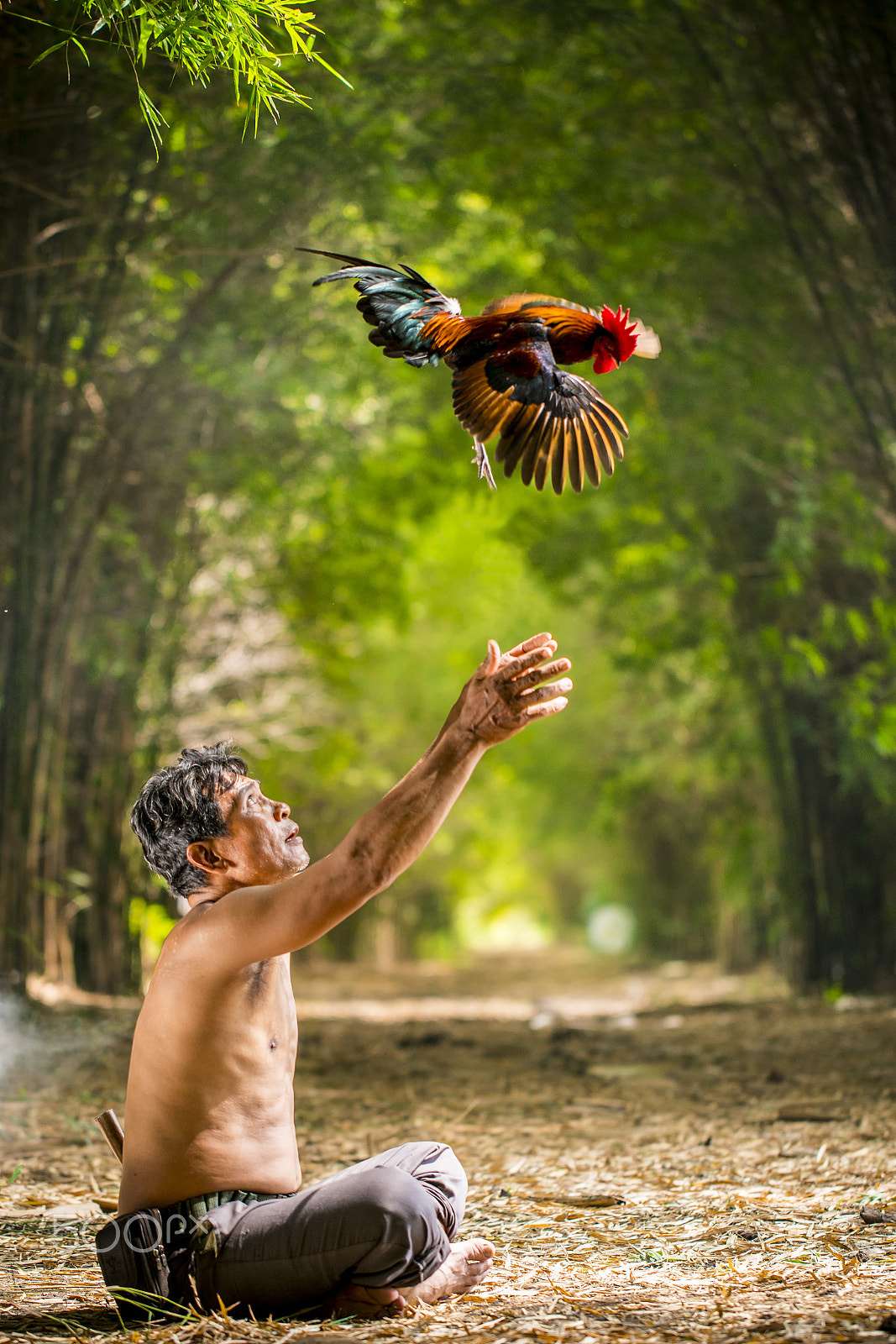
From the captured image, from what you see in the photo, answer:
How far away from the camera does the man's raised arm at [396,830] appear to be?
1.81m

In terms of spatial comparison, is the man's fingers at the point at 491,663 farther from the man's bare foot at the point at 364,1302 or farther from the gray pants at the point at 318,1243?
the man's bare foot at the point at 364,1302

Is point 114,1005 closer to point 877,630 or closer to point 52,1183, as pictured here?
point 52,1183

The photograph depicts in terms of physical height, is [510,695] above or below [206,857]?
above

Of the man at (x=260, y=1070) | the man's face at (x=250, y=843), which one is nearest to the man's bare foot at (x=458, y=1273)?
the man at (x=260, y=1070)

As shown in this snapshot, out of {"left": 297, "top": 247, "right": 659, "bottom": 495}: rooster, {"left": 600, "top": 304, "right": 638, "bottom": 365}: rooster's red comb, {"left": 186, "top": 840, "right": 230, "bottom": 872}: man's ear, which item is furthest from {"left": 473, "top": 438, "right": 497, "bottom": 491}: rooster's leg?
{"left": 186, "top": 840, "right": 230, "bottom": 872}: man's ear

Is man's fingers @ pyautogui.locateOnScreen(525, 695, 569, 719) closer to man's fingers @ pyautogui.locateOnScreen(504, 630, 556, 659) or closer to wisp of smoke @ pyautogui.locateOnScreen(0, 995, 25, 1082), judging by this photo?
man's fingers @ pyautogui.locateOnScreen(504, 630, 556, 659)

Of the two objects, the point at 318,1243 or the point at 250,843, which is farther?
the point at 250,843

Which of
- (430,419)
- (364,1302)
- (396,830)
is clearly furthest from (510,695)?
(430,419)

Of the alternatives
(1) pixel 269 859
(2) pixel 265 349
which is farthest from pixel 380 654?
(1) pixel 269 859

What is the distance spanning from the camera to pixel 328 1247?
6.36 ft

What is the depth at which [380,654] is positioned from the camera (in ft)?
36.5

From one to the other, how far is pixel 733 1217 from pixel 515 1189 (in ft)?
1.96

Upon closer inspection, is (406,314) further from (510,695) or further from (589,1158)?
(589,1158)

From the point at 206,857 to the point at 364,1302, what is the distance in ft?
2.63
